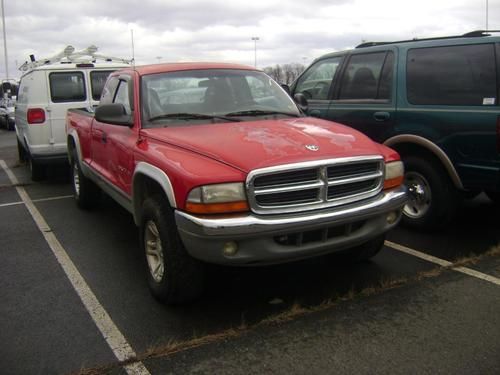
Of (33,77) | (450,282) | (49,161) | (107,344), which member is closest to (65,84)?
(33,77)

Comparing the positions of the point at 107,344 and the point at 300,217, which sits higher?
the point at 300,217

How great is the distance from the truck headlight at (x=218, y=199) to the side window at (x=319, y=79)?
3.62m

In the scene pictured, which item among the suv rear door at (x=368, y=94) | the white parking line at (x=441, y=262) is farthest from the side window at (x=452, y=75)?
the white parking line at (x=441, y=262)

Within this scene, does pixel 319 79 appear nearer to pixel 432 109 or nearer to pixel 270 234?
pixel 432 109

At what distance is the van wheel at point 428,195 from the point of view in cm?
516

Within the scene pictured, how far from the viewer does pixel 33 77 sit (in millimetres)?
8242

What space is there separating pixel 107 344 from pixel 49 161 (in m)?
5.73

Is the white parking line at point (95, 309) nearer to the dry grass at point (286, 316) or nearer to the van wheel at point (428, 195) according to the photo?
the dry grass at point (286, 316)

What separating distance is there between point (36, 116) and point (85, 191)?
2303 mm

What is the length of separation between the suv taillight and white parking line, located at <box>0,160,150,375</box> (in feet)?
8.31

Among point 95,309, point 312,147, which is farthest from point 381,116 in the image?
point 95,309

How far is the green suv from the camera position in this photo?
184 inches

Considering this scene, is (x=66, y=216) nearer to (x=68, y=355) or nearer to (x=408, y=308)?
(x=68, y=355)

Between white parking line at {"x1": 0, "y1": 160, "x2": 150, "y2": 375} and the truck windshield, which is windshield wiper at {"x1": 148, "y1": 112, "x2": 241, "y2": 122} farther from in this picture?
white parking line at {"x1": 0, "y1": 160, "x2": 150, "y2": 375}
